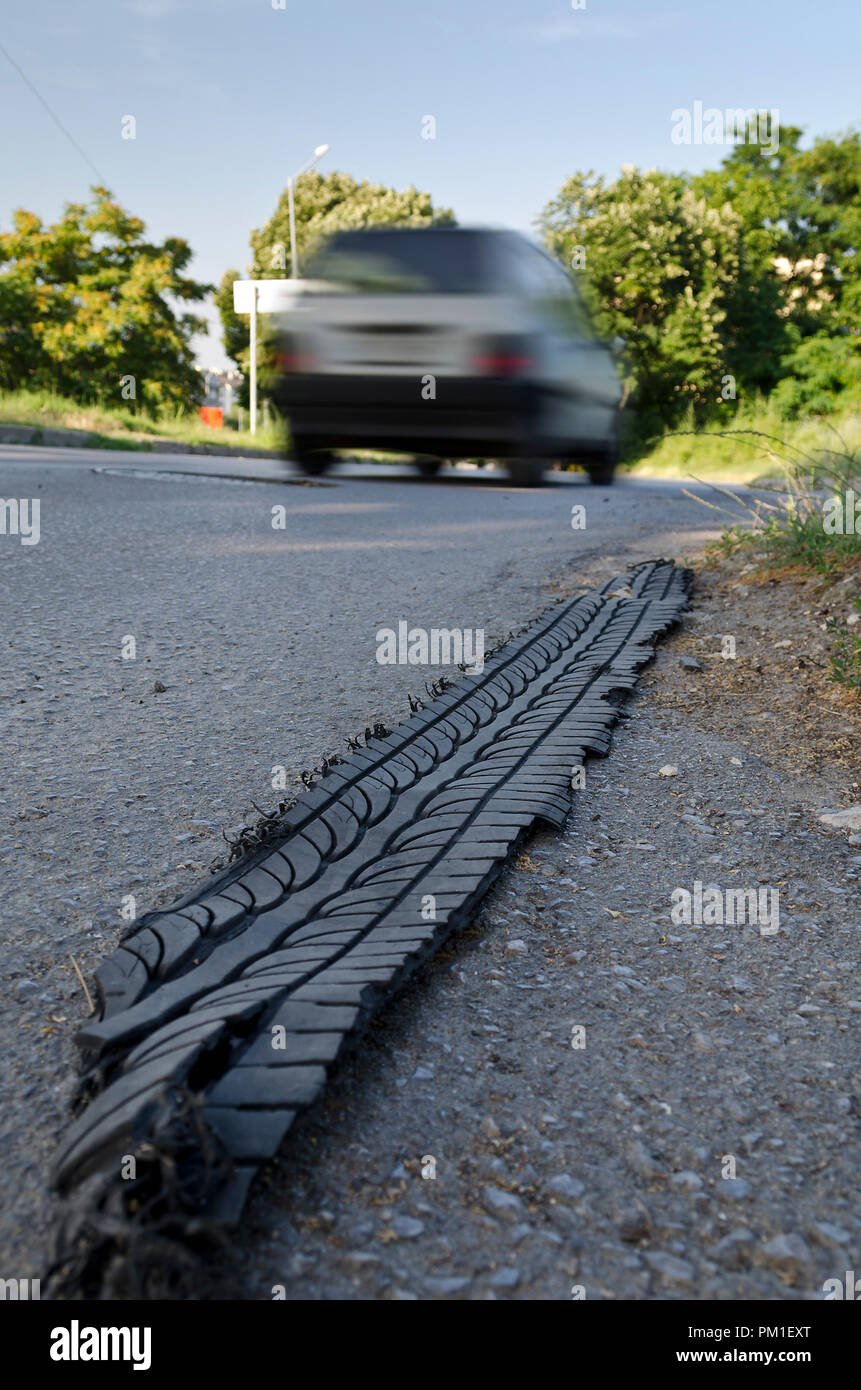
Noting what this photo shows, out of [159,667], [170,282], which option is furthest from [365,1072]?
[170,282]

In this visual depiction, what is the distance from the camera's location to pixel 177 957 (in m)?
1.61

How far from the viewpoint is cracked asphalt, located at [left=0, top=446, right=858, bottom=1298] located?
1.16 metres

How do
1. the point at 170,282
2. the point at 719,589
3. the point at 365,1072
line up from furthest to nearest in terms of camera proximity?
the point at 170,282
the point at 719,589
the point at 365,1072

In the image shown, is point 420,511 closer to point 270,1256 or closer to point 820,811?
point 820,811

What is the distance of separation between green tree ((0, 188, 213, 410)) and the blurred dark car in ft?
60.0

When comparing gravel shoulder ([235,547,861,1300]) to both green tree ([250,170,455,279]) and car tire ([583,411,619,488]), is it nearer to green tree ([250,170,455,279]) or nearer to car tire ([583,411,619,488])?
car tire ([583,411,619,488])

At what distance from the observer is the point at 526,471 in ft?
24.1

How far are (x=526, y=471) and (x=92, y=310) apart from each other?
2019cm

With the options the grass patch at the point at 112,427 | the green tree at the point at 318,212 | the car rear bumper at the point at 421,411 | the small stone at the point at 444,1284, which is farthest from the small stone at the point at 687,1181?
the green tree at the point at 318,212

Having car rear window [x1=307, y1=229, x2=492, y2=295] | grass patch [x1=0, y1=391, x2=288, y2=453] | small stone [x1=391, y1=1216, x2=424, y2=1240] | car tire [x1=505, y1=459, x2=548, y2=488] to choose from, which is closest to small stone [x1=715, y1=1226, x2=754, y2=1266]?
small stone [x1=391, y1=1216, x2=424, y2=1240]

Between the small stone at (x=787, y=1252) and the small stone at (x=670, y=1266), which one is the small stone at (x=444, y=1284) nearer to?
the small stone at (x=670, y=1266)

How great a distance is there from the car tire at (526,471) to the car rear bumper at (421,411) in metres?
0.60

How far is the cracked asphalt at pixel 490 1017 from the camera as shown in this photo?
1164mm

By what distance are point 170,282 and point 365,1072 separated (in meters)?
25.4
